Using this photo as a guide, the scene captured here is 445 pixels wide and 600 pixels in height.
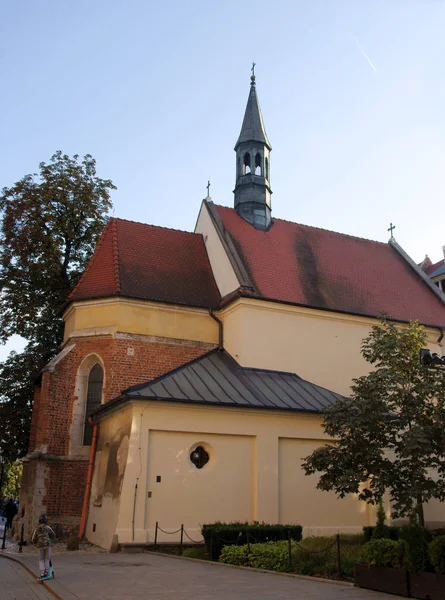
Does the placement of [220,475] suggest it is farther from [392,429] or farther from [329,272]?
[329,272]

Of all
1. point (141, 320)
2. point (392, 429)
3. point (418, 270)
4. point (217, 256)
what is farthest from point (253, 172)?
point (392, 429)

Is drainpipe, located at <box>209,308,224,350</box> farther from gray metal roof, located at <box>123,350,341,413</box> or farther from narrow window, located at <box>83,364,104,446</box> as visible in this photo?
narrow window, located at <box>83,364,104,446</box>

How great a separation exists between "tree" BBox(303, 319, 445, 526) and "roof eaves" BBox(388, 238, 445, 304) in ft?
43.8

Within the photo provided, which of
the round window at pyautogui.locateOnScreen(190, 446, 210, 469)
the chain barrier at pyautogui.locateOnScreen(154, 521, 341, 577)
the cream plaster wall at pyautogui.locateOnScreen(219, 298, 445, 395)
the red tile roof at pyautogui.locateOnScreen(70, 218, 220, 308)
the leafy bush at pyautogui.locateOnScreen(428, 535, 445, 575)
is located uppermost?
the red tile roof at pyautogui.locateOnScreen(70, 218, 220, 308)

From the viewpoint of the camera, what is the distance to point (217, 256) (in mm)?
23328

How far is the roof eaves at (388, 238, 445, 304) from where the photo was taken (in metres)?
25.9

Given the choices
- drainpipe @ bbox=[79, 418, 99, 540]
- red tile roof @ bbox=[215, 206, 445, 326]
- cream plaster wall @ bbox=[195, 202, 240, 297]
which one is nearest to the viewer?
drainpipe @ bbox=[79, 418, 99, 540]

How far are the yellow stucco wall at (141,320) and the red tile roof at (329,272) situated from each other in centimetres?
264

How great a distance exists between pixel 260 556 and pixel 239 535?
5.61 feet

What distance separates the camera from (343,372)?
21.8 m

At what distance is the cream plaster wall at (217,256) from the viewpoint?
21.9m

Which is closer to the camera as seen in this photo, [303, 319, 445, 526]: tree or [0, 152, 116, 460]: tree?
[303, 319, 445, 526]: tree

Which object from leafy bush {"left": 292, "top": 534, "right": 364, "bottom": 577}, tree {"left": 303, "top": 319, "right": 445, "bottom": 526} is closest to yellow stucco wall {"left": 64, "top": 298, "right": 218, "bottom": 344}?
tree {"left": 303, "top": 319, "right": 445, "bottom": 526}

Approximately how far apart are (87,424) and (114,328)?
349 centimetres
